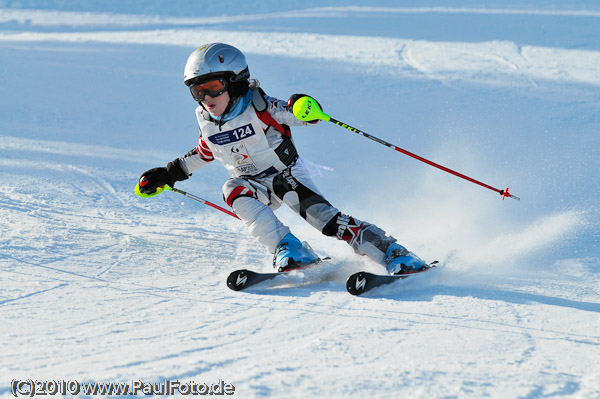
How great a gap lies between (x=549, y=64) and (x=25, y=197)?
27.5ft

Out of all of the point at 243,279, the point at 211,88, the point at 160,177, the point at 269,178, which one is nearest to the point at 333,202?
the point at 269,178

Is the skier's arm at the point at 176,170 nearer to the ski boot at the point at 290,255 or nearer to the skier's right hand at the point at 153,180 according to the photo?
the skier's right hand at the point at 153,180

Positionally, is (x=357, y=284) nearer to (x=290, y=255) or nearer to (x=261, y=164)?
(x=290, y=255)

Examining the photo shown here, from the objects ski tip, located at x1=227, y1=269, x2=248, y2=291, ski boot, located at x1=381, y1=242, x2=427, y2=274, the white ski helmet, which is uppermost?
the white ski helmet

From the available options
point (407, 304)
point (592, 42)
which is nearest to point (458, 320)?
point (407, 304)

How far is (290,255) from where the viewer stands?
4.28 metres

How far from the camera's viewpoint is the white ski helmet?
4.29 metres

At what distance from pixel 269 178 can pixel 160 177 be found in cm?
81

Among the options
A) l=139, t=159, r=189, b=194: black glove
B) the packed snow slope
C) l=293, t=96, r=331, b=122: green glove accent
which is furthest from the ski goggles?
the packed snow slope

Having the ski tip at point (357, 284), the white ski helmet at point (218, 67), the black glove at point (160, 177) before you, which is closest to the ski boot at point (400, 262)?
the ski tip at point (357, 284)

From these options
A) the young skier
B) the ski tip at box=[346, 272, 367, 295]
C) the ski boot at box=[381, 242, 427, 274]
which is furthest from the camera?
the young skier

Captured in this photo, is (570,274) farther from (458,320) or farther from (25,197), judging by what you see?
(25,197)

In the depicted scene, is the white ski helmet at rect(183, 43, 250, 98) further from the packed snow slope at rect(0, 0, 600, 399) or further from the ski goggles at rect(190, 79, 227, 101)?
the packed snow slope at rect(0, 0, 600, 399)

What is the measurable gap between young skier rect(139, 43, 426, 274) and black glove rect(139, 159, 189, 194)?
2 centimetres
